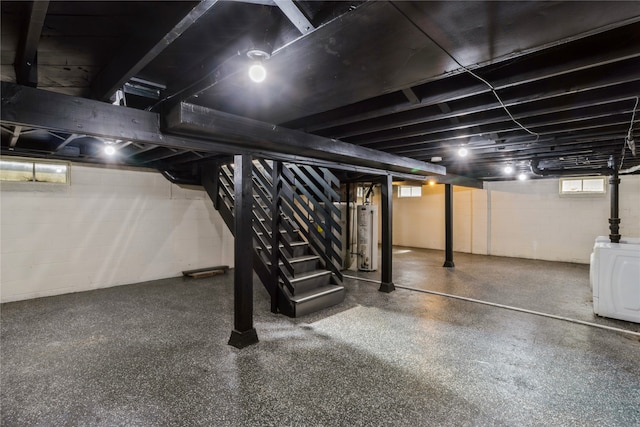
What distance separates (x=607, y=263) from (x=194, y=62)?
14.8 ft

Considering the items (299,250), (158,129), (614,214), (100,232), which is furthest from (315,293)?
(614,214)

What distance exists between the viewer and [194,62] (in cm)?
180

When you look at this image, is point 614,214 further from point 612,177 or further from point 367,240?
point 367,240

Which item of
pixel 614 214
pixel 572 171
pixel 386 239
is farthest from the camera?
pixel 572 171

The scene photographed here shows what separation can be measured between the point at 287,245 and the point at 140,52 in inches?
108

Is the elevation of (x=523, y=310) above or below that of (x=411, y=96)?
below

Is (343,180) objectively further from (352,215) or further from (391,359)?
(391,359)

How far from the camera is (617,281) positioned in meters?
3.34

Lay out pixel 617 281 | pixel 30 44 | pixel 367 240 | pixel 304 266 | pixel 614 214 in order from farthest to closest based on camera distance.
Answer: pixel 367 240
pixel 614 214
pixel 304 266
pixel 617 281
pixel 30 44

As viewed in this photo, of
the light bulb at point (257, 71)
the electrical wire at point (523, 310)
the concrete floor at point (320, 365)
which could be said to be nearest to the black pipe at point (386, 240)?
the electrical wire at point (523, 310)

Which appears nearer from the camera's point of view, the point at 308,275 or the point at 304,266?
Result: the point at 308,275

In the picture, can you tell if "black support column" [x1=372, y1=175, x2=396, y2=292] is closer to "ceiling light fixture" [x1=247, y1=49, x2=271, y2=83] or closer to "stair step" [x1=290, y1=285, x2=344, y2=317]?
"stair step" [x1=290, y1=285, x2=344, y2=317]

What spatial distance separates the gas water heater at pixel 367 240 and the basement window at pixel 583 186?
4577 mm

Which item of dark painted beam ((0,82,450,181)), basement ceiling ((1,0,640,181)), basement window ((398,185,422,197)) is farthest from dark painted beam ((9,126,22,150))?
basement window ((398,185,422,197))
